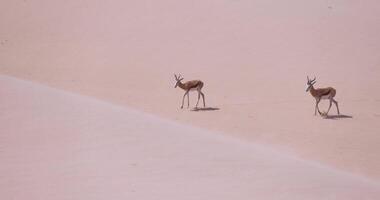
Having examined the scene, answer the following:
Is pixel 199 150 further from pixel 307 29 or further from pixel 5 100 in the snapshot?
pixel 307 29

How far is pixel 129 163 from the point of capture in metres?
7.06

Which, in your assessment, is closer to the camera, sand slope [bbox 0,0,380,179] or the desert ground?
the desert ground

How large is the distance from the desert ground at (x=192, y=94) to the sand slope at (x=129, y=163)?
1.2 inches

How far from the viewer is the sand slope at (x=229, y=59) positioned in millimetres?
14344

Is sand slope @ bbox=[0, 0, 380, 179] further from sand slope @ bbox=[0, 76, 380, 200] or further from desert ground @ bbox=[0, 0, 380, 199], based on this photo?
sand slope @ bbox=[0, 76, 380, 200]

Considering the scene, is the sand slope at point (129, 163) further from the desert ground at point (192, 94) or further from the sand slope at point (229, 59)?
the sand slope at point (229, 59)

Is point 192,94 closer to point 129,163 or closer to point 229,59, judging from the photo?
point 229,59

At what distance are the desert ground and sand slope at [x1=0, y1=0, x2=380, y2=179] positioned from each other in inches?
2.7

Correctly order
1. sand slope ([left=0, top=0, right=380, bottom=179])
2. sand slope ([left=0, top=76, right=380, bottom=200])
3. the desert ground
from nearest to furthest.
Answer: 1. sand slope ([left=0, top=76, right=380, bottom=200])
2. the desert ground
3. sand slope ([left=0, top=0, right=380, bottom=179])

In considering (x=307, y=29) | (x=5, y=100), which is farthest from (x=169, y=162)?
(x=307, y=29)

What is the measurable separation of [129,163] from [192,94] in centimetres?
1202

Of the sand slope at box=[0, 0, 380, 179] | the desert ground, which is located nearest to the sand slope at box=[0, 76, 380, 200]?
the desert ground

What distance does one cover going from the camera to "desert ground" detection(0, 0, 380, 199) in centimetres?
708

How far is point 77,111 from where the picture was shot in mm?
8984
